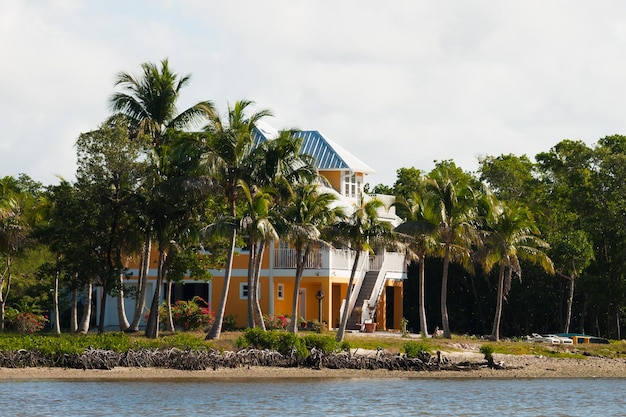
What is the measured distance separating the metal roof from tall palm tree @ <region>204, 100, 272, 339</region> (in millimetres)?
13275

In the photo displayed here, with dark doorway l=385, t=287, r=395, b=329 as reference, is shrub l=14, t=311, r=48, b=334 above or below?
below

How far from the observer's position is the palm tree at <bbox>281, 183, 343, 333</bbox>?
46094 millimetres

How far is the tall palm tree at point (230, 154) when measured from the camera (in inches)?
1780

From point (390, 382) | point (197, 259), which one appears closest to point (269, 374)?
point (390, 382)

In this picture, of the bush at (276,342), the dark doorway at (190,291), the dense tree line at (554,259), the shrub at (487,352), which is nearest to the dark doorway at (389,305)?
the dense tree line at (554,259)

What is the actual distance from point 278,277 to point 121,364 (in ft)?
54.8

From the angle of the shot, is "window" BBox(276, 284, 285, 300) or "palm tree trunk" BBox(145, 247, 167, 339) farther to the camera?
"window" BBox(276, 284, 285, 300)

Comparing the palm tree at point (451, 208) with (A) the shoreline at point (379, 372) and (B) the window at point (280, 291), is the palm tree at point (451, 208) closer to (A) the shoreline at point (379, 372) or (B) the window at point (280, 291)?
(A) the shoreline at point (379, 372)

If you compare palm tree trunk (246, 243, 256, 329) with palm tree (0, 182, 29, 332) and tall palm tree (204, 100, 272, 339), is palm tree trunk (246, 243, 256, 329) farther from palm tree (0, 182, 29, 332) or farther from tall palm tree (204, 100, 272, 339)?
palm tree (0, 182, 29, 332)

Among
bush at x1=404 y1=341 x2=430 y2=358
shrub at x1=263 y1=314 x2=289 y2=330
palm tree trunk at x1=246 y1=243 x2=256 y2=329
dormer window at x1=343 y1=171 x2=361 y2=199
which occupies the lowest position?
bush at x1=404 y1=341 x2=430 y2=358

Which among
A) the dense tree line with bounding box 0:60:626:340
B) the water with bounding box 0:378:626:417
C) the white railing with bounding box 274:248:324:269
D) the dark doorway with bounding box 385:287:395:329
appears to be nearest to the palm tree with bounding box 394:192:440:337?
the dense tree line with bounding box 0:60:626:340

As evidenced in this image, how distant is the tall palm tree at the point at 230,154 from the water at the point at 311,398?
6.60 metres

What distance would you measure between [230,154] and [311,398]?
11766 millimetres

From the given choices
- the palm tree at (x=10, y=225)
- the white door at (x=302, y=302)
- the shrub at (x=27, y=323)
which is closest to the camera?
the palm tree at (x=10, y=225)
